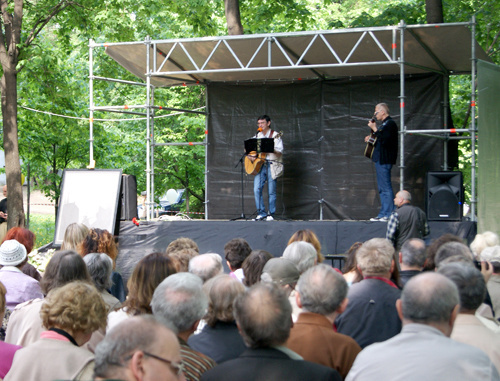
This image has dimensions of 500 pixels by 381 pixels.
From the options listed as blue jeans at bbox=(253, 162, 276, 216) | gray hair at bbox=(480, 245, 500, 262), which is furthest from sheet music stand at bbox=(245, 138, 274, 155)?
gray hair at bbox=(480, 245, 500, 262)

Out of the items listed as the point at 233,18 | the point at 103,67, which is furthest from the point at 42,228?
the point at 233,18

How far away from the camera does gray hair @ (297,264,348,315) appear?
10.6ft

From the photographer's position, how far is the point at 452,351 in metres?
2.54

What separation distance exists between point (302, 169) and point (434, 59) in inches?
121

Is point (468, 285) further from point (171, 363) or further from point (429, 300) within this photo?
→ point (171, 363)

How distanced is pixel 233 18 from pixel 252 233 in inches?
181

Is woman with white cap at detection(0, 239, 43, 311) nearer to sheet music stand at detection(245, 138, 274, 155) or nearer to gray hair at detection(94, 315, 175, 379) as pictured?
gray hair at detection(94, 315, 175, 379)

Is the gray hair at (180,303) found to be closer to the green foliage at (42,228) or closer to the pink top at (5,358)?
the pink top at (5,358)

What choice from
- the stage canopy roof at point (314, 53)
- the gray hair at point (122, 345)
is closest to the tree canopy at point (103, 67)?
the stage canopy roof at point (314, 53)

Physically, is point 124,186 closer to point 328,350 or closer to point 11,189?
point 11,189

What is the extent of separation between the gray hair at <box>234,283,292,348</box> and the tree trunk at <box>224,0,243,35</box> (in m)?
10.1

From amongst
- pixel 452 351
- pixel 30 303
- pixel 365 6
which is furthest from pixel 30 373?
pixel 365 6

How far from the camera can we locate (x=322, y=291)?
3234mm

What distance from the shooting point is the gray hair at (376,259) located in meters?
4.08
